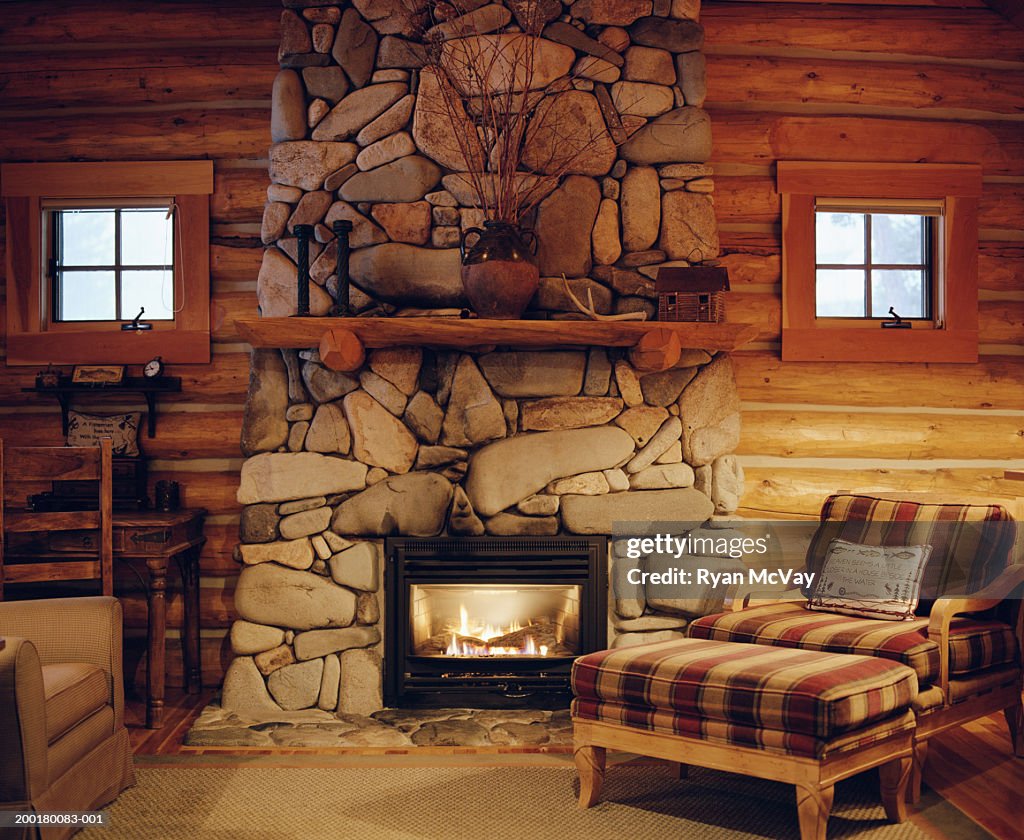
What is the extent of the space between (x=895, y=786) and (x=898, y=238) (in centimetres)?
280

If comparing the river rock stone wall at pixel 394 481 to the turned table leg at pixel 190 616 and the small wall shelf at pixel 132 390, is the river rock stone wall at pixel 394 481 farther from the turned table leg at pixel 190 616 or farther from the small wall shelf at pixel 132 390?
the small wall shelf at pixel 132 390

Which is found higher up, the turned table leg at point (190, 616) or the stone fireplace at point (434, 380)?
the stone fireplace at point (434, 380)

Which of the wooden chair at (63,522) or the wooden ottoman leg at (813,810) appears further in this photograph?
the wooden chair at (63,522)

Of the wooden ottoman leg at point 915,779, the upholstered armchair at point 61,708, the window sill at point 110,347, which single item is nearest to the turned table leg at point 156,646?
the upholstered armchair at point 61,708

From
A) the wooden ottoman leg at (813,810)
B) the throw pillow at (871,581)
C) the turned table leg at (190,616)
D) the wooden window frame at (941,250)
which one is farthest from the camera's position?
the wooden window frame at (941,250)

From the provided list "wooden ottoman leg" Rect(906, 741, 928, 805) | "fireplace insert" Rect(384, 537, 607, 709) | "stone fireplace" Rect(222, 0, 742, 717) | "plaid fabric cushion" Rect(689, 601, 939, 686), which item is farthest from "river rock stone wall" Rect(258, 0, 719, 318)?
"wooden ottoman leg" Rect(906, 741, 928, 805)

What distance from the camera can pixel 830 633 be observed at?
3.08m

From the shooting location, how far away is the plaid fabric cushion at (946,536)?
133 inches

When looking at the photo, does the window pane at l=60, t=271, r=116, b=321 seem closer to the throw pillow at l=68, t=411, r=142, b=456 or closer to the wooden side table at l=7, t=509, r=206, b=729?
the throw pillow at l=68, t=411, r=142, b=456

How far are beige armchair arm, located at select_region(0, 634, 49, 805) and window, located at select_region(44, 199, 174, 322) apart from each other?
2.39 m

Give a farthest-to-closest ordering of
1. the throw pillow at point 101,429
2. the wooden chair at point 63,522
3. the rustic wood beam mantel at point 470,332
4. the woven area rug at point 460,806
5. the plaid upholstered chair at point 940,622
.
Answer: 1. the throw pillow at point 101,429
2. the rustic wood beam mantel at point 470,332
3. the wooden chair at point 63,522
4. the plaid upholstered chair at point 940,622
5. the woven area rug at point 460,806

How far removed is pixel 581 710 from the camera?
2914 millimetres

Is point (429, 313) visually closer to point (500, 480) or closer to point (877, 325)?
point (500, 480)

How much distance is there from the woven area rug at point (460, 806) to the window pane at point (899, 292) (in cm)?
235
